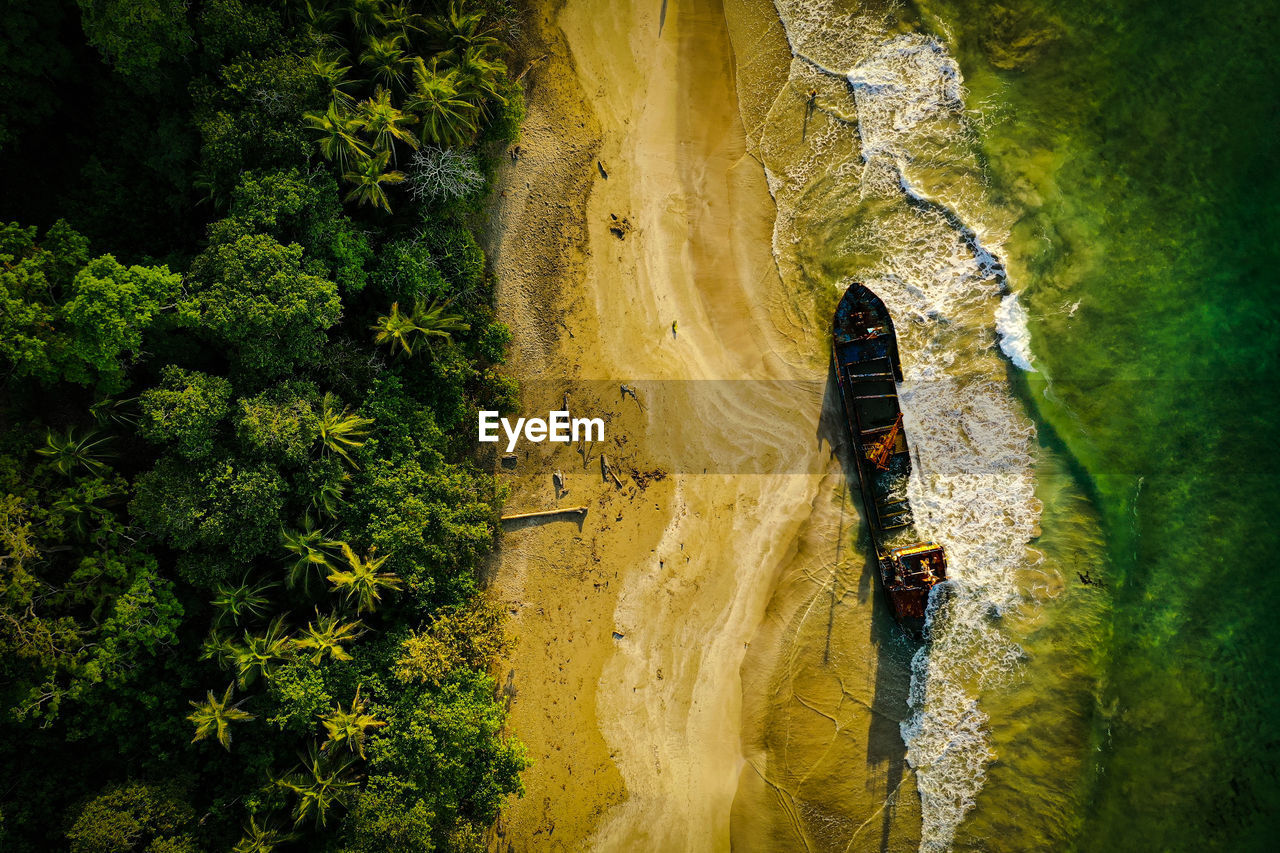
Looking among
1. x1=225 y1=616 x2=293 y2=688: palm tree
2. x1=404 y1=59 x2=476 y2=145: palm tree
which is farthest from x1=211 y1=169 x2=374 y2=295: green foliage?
x1=225 y1=616 x2=293 y2=688: palm tree

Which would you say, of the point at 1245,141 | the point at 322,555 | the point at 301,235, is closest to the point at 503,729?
the point at 322,555

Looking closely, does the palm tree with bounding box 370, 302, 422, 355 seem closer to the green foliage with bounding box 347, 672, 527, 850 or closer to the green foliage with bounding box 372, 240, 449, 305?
the green foliage with bounding box 372, 240, 449, 305

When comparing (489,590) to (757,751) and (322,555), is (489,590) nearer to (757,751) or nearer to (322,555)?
(322,555)

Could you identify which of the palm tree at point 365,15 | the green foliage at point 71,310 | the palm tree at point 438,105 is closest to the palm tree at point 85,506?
the green foliage at point 71,310

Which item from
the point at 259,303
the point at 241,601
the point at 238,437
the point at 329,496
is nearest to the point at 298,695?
the point at 241,601

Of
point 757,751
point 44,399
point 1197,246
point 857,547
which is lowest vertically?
point 757,751

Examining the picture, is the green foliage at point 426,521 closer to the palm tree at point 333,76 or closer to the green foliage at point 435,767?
the green foliage at point 435,767
